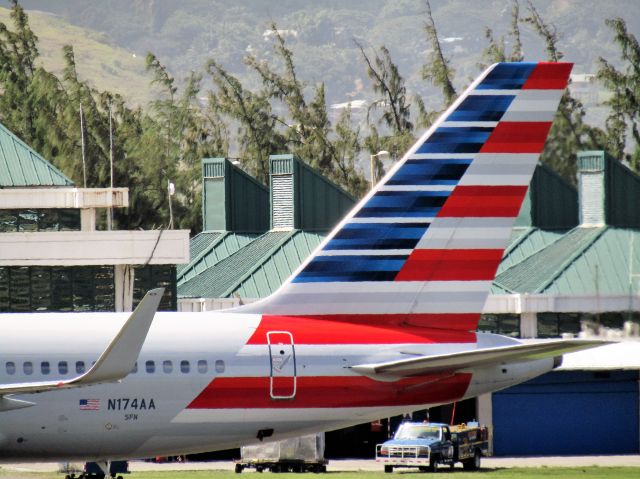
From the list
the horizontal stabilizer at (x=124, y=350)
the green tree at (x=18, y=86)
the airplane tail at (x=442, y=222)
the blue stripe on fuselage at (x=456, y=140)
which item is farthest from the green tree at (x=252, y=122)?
the horizontal stabilizer at (x=124, y=350)

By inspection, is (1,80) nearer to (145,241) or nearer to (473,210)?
(145,241)

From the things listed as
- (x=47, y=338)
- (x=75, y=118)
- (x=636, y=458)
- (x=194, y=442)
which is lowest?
(x=636, y=458)

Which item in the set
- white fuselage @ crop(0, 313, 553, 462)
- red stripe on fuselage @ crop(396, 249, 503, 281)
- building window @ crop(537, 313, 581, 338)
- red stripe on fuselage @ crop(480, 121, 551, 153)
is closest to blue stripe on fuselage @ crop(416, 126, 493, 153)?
red stripe on fuselage @ crop(480, 121, 551, 153)

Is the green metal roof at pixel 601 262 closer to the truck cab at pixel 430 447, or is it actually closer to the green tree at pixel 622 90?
the truck cab at pixel 430 447

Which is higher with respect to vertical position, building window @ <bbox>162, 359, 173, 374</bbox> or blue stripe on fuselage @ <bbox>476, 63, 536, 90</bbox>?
blue stripe on fuselage @ <bbox>476, 63, 536, 90</bbox>

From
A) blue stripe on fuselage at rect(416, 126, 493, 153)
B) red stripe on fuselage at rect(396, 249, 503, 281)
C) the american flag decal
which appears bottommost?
the american flag decal

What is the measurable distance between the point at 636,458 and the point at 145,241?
19311mm

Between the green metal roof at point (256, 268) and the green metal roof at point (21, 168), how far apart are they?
936 cm

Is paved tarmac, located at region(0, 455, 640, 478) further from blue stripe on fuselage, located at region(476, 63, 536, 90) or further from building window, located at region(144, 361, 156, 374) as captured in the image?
blue stripe on fuselage, located at region(476, 63, 536, 90)

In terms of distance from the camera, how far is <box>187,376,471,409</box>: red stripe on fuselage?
26.2m

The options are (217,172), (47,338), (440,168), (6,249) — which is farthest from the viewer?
(217,172)

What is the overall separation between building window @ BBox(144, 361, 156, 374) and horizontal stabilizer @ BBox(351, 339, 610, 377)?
3509 mm

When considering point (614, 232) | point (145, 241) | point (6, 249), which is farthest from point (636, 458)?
point (6, 249)

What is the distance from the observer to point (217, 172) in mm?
74812
